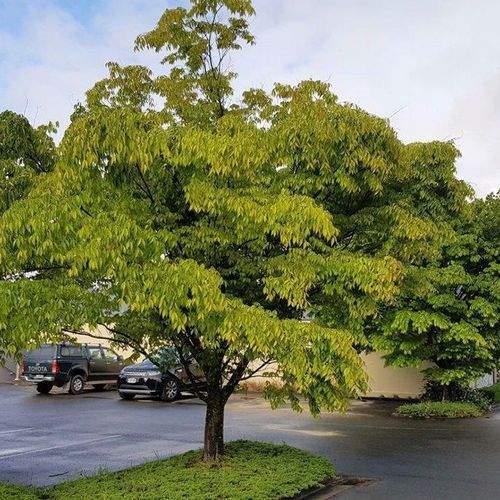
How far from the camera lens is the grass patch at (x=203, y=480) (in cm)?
664

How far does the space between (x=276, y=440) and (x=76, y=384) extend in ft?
38.4

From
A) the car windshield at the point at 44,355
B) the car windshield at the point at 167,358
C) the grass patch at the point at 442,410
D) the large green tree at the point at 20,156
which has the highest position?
the large green tree at the point at 20,156

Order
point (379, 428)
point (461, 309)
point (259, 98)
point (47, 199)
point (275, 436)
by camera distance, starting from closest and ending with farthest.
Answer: point (47, 199) → point (259, 98) → point (275, 436) → point (379, 428) → point (461, 309)

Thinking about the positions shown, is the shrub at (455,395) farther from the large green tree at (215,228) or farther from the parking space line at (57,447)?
the large green tree at (215,228)

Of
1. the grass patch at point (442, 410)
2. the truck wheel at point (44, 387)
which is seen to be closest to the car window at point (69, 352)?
the truck wheel at point (44, 387)

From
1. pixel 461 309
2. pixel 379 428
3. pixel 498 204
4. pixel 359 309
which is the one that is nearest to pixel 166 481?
pixel 359 309

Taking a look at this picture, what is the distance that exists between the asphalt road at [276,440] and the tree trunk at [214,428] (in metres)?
1.70

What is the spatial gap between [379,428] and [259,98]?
797 cm

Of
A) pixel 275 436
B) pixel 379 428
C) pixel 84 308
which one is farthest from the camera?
pixel 379 428

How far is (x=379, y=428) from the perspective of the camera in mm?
13523

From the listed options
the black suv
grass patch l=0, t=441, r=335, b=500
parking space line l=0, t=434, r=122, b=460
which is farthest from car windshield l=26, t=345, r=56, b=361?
grass patch l=0, t=441, r=335, b=500

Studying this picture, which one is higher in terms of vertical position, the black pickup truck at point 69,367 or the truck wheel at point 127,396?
the black pickup truck at point 69,367

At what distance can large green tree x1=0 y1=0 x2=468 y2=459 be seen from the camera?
18.3ft

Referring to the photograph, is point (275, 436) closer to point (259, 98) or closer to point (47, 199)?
point (259, 98)
